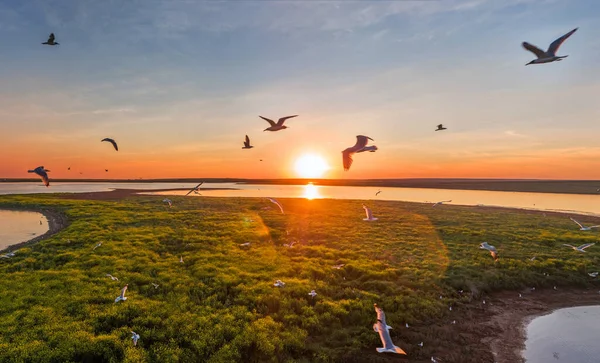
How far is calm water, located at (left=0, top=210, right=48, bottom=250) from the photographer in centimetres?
2884

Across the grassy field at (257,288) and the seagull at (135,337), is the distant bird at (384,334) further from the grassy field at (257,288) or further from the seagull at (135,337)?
the seagull at (135,337)

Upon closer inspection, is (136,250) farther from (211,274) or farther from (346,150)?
(346,150)

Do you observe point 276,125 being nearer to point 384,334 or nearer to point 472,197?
point 384,334

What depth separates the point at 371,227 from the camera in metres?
35.0

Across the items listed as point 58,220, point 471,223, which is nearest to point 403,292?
point 471,223

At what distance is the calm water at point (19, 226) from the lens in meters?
28.8

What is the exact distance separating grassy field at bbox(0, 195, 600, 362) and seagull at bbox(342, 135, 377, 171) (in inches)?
287

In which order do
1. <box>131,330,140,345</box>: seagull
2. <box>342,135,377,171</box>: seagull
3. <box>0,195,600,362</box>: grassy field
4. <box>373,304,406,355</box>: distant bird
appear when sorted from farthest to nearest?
<box>0,195,600,362</box>: grassy field < <box>131,330,140,345</box>: seagull < <box>342,135,377,171</box>: seagull < <box>373,304,406,355</box>: distant bird

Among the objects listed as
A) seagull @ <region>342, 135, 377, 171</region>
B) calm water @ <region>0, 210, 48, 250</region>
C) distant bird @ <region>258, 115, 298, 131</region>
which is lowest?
calm water @ <region>0, 210, 48, 250</region>

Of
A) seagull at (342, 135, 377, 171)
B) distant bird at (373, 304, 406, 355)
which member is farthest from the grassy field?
seagull at (342, 135, 377, 171)

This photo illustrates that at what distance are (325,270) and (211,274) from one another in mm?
6785

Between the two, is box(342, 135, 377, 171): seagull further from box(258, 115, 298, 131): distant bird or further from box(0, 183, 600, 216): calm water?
box(0, 183, 600, 216): calm water

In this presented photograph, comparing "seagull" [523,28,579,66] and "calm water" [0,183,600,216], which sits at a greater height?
"seagull" [523,28,579,66]

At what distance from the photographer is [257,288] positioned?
16859 millimetres
